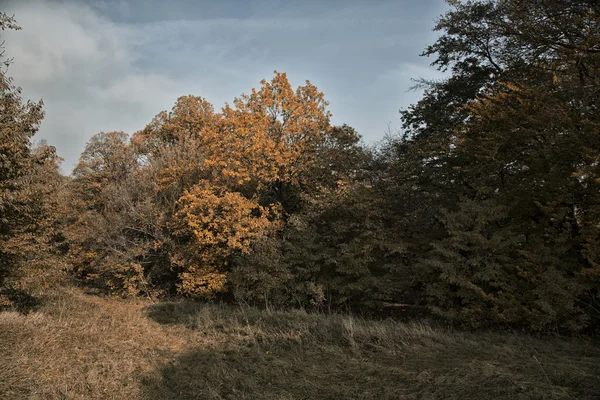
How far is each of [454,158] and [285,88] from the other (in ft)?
25.7

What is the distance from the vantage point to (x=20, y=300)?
15047mm

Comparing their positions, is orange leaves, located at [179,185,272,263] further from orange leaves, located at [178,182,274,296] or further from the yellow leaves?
the yellow leaves

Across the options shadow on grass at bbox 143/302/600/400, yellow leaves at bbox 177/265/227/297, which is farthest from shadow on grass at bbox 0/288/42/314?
shadow on grass at bbox 143/302/600/400

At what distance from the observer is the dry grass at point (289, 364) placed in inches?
199

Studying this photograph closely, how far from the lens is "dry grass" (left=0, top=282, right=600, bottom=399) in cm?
505

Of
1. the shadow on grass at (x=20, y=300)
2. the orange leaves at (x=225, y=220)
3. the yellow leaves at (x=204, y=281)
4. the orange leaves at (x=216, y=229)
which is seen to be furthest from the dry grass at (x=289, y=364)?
the shadow on grass at (x=20, y=300)

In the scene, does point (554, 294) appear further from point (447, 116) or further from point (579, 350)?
point (447, 116)

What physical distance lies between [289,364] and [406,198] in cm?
886

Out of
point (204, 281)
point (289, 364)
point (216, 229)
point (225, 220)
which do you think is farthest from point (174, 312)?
point (289, 364)

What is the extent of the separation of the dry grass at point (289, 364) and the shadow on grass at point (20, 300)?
641 cm

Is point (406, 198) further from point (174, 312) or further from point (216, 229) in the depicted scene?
point (174, 312)

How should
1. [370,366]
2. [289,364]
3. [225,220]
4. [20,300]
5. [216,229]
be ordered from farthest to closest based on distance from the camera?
[20,300] → [216,229] → [225,220] → [289,364] → [370,366]

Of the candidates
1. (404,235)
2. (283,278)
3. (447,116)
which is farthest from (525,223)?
(283,278)

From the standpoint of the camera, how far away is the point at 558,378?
15.7ft
